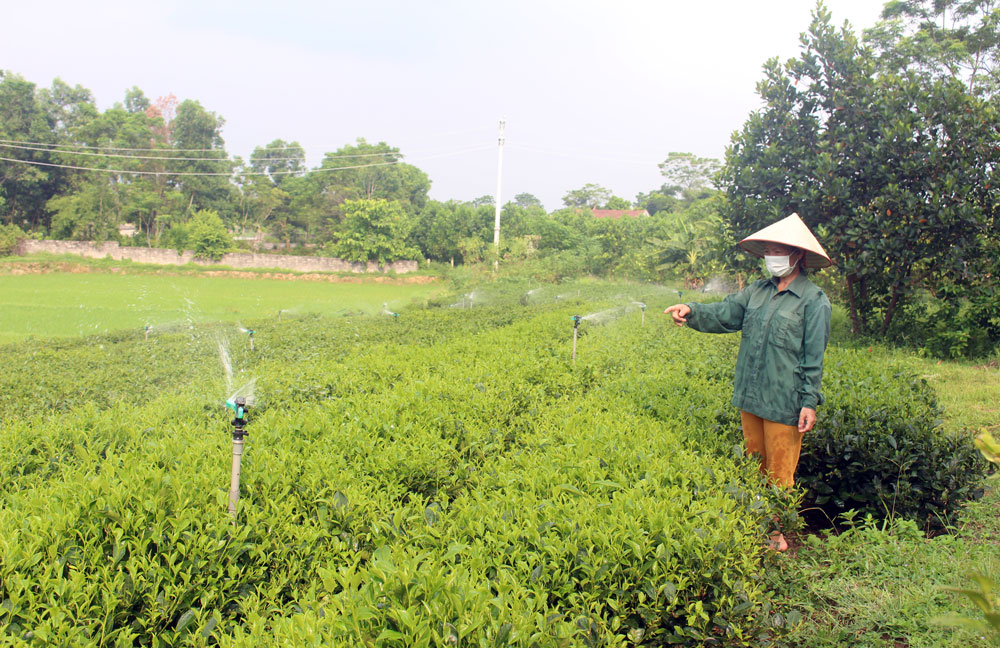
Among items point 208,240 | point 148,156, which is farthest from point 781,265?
point 148,156

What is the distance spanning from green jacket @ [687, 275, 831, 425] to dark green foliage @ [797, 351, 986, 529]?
81 centimetres

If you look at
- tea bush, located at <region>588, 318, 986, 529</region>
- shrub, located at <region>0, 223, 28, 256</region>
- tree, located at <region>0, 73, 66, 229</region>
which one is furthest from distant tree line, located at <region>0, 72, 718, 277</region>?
tea bush, located at <region>588, 318, 986, 529</region>

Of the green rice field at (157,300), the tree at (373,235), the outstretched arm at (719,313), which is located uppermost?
the tree at (373,235)

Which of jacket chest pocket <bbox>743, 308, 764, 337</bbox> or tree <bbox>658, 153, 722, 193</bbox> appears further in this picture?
tree <bbox>658, 153, 722, 193</bbox>

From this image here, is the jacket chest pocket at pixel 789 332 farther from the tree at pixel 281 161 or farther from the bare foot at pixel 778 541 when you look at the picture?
the tree at pixel 281 161

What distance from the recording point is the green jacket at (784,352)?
12.6ft

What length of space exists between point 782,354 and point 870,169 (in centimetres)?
876

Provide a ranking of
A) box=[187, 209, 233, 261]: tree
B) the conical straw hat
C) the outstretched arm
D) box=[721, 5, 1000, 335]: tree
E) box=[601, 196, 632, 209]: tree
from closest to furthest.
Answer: the conical straw hat → the outstretched arm → box=[721, 5, 1000, 335]: tree → box=[187, 209, 233, 261]: tree → box=[601, 196, 632, 209]: tree

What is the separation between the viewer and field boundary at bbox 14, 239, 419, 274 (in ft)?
127

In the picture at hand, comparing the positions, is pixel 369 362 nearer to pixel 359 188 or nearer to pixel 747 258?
pixel 747 258

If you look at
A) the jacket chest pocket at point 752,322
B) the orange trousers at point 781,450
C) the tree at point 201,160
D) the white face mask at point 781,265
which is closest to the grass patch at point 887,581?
the orange trousers at point 781,450

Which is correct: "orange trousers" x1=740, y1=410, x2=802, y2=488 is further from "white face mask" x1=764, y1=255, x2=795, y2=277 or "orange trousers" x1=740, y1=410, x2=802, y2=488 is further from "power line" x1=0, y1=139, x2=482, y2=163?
"power line" x1=0, y1=139, x2=482, y2=163

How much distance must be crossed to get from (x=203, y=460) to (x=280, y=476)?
23.8 inches

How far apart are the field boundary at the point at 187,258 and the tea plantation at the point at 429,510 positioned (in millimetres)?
36055
